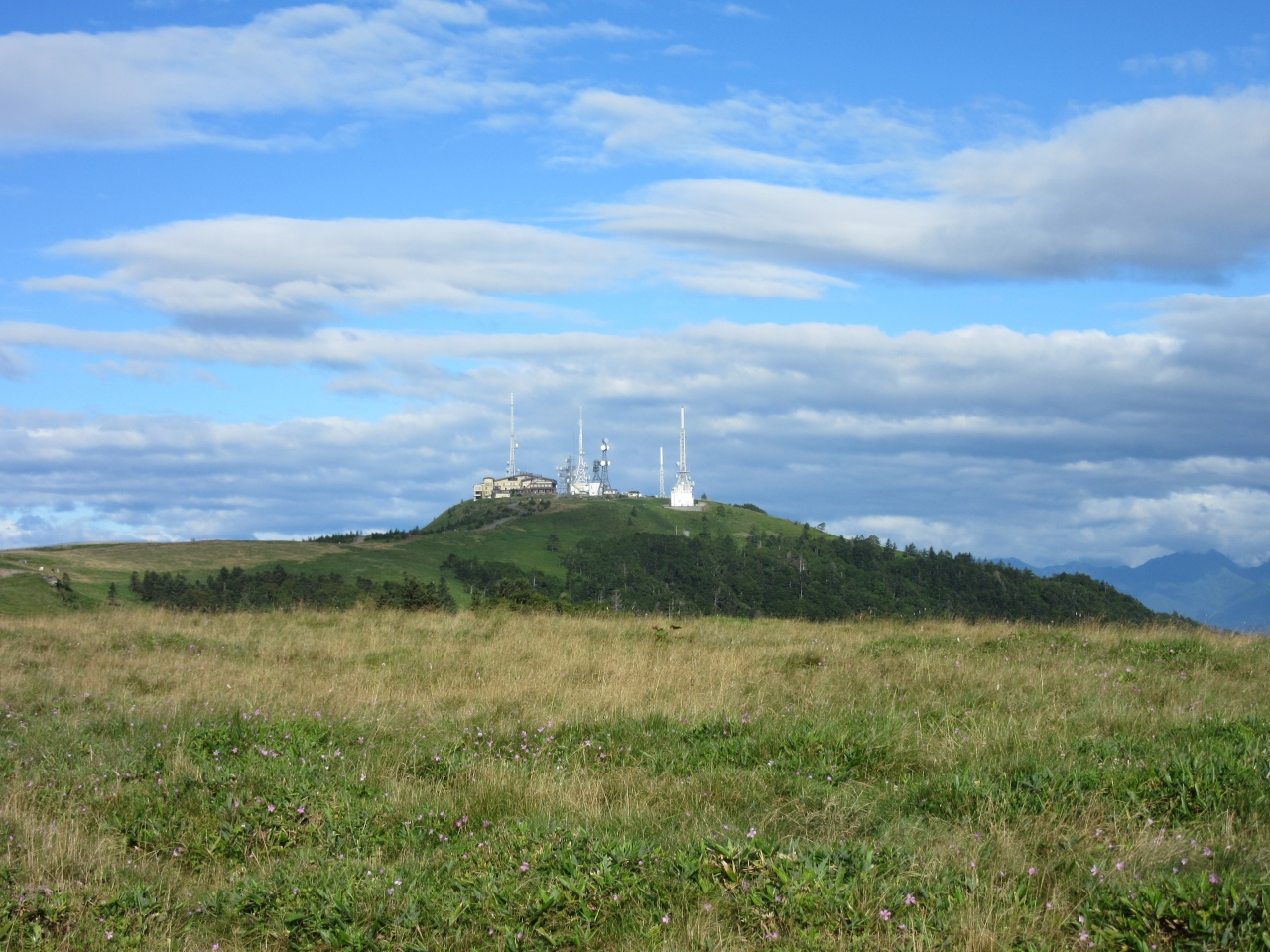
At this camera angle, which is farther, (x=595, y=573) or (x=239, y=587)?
(x=595, y=573)

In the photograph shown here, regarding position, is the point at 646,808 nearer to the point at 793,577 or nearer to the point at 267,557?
the point at 267,557

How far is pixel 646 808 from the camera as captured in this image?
7.35 meters

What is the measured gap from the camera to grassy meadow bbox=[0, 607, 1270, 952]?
17.9 feet

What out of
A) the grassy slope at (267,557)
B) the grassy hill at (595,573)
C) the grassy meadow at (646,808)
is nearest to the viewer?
the grassy meadow at (646,808)

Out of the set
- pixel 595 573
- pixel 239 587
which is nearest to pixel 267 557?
pixel 239 587

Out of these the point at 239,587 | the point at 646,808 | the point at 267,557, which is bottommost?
the point at 239,587

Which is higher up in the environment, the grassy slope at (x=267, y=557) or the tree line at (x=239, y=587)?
the grassy slope at (x=267, y=557)

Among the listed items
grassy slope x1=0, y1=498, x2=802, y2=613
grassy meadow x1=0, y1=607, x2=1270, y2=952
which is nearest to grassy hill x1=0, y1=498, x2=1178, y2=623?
grassy slope x1=0, y1=498, x2=802, y2=613

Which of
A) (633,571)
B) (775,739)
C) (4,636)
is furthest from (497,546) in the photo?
(775,739)

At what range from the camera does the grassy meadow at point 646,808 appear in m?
5.45

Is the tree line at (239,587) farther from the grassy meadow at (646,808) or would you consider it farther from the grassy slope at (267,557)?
the grassy meadow at (646,808)

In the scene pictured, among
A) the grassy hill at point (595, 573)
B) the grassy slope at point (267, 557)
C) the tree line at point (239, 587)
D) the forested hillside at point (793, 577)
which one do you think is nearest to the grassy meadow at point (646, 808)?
the grassy hill at point (595, 573)

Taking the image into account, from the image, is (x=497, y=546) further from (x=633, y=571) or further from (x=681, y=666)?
(x=681, y=666)

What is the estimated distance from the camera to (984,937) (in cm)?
492
